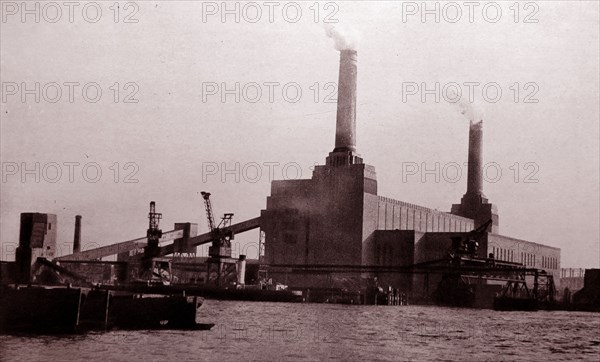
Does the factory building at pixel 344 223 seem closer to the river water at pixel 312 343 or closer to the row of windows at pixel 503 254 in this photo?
the row of windows at pixel 503 254

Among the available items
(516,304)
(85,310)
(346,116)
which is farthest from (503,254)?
(85,310)

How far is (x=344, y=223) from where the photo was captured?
87.8m

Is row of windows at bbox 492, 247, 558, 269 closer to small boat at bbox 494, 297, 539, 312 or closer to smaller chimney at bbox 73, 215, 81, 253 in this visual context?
small boat at bbox 494, 297, 539, 312

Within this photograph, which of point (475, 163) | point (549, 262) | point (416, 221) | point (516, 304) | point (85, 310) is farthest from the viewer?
point (549, 262)

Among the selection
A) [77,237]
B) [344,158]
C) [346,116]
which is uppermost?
[346,116]

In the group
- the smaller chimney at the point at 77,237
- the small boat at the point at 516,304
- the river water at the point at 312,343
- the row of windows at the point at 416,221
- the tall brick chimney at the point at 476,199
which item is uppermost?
the tall brick chimney at the point at 476,199

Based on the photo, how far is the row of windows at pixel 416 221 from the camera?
92.8m

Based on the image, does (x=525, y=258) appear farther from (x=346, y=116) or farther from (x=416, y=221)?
(x=346, y=116)

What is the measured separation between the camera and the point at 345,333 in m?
38.9

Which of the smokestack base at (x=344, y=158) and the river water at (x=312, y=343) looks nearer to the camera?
the river water at (x=312, y=343)

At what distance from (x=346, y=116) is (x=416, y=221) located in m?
22.4

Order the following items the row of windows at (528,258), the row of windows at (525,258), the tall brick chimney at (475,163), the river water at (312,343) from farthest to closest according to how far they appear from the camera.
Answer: the row of windows at (528,258)
the tall brick chimney at (475,163)
the row of windows at (525,258)
the river water at (312,343)

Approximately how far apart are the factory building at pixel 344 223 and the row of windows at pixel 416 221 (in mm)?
239

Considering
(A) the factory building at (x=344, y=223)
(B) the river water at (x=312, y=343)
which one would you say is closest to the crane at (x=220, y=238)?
(A) the factory building at (x=344, y=223)
